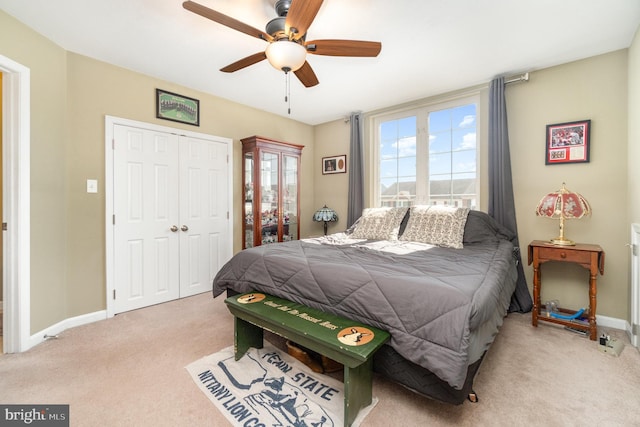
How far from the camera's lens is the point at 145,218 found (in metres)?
3.06

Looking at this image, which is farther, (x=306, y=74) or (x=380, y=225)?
(x=380, y=225)

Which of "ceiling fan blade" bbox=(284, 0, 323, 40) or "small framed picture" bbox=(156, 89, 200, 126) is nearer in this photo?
"ceiling fan blade" bbox=(284, 0, 323, 40)

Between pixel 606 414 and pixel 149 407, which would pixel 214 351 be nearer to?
pixel 149 407

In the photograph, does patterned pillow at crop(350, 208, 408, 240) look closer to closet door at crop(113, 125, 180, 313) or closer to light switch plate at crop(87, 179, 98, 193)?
closet door at crop(113, 125, 180, 313)

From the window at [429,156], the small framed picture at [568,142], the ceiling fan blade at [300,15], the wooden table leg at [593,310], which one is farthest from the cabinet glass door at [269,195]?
the wooden table leg at [593,310]

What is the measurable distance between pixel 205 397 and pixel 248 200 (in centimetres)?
264

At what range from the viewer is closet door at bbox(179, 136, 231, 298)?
133 inches

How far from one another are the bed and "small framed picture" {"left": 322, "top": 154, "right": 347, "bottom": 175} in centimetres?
198

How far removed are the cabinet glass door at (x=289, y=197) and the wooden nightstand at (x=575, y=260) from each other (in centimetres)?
296

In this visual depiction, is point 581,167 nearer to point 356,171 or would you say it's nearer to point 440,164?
point 440,164

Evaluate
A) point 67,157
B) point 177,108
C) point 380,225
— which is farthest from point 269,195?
point 67,157

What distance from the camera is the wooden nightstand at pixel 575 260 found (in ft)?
7.54

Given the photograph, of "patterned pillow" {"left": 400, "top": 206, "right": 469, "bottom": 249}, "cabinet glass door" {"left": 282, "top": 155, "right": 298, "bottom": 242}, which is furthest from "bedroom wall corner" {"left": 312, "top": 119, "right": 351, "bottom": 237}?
"patterned pillow" {"left": 400, "top": 206, "right": 469, "bottom": 249}

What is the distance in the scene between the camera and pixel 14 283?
84.8 inches
